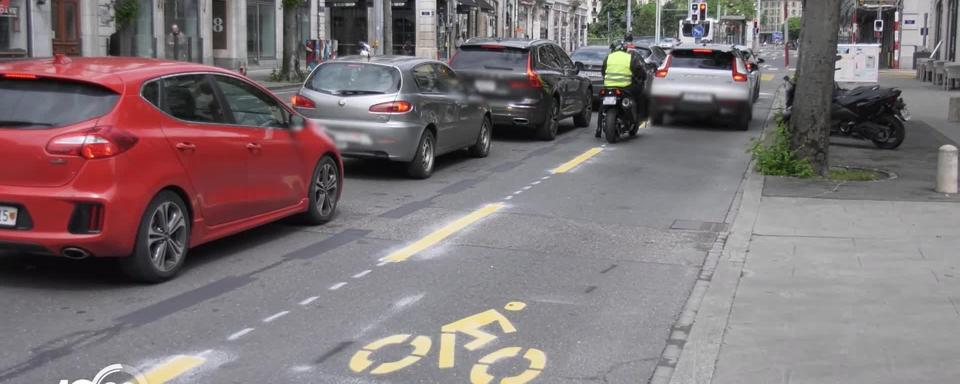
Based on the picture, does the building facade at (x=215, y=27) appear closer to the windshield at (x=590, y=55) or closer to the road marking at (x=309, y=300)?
the windshield at (x=590, y=55)

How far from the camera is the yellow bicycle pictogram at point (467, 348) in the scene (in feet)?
19.1

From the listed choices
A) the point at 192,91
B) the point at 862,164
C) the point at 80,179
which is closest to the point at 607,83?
the point at 862,164

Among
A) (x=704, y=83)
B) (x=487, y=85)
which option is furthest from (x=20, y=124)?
(x=704, y=83)

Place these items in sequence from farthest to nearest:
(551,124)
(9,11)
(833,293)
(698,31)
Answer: (698,31)
(9,11)
(551,124)
(833,293)

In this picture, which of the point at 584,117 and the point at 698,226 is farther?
the point at 584,117

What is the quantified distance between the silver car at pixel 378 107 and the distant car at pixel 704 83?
8.19 metres

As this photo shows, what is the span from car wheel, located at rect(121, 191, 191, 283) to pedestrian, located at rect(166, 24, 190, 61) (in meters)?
29.7

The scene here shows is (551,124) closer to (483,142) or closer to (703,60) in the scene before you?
(483,142)

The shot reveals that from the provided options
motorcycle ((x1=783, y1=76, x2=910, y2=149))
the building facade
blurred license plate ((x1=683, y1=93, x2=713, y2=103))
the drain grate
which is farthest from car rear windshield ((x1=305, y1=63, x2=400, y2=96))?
the building facade

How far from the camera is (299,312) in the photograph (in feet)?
22.8

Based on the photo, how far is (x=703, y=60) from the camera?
20703mm

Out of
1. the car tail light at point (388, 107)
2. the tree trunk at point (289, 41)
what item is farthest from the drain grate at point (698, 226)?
the tree trunk at point (289, 41)

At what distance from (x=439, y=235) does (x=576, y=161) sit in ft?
20.6

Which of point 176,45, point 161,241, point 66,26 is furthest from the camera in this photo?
point 176,45
